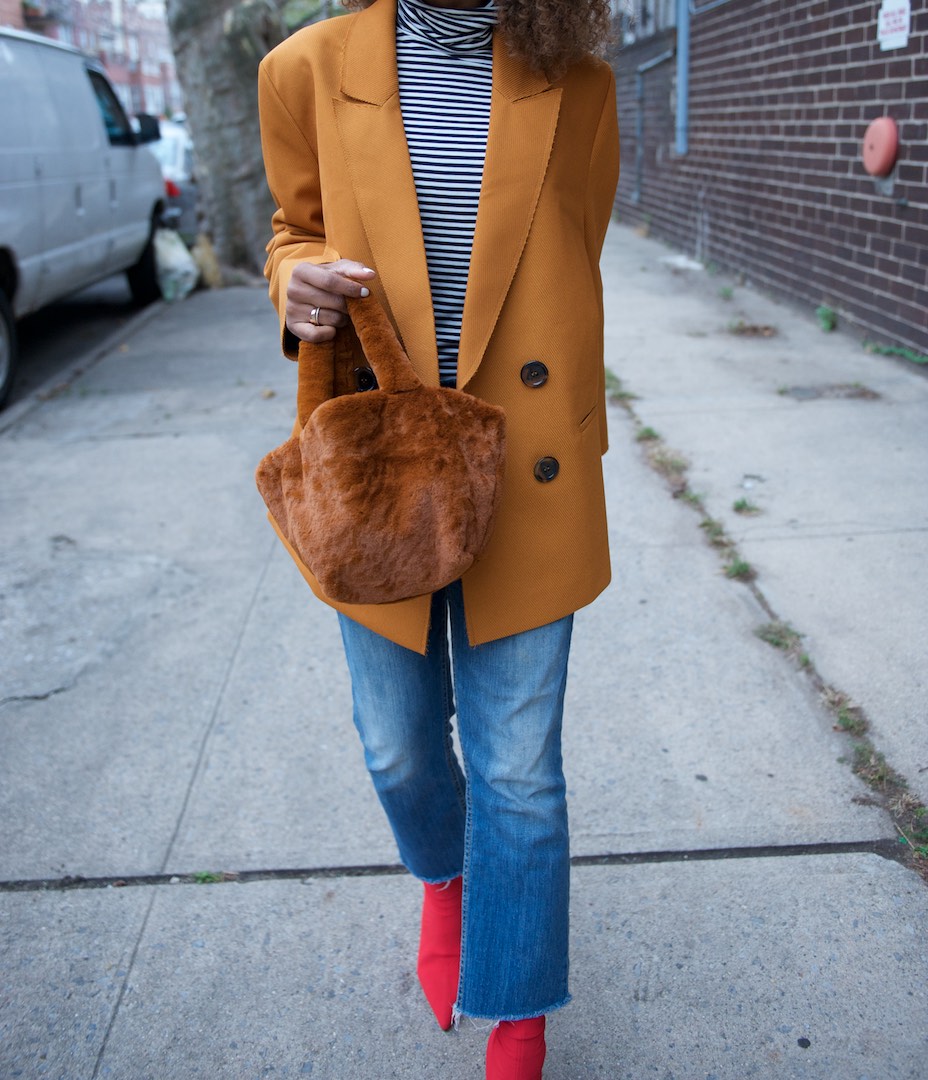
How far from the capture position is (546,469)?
5.63 feet

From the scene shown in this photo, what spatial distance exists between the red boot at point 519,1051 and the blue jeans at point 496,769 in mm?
41

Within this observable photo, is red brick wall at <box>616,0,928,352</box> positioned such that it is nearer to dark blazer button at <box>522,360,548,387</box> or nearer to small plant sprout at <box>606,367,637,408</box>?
small plant sprout at <box>606,367,637,408</box>

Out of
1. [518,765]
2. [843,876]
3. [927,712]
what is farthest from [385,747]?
[927,712]

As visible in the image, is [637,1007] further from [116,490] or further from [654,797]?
[116,490]

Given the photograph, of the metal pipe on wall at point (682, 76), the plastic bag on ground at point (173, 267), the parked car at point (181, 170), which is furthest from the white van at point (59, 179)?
the parked car at point (181, 170)

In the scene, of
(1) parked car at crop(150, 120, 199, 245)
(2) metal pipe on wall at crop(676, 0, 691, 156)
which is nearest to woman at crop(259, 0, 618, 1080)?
(2) metal pipe on wall at crop(676, 0, 691, 156)

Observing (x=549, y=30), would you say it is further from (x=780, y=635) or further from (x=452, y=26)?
(x=780, y=635)

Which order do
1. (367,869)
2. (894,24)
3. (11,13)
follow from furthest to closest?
(11,13), (894,24), (367,869)

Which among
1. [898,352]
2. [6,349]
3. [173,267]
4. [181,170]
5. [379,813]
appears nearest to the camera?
[379,813]

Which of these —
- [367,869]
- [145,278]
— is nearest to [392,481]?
[367,869]

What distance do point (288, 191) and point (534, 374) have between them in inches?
21.1

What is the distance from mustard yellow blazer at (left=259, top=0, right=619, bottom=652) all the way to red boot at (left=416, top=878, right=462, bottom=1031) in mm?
641

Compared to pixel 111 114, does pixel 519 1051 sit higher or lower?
lower

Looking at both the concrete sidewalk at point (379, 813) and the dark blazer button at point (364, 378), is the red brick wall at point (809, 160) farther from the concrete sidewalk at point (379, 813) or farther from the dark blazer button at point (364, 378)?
the dark blazer button at point (364, 378)
